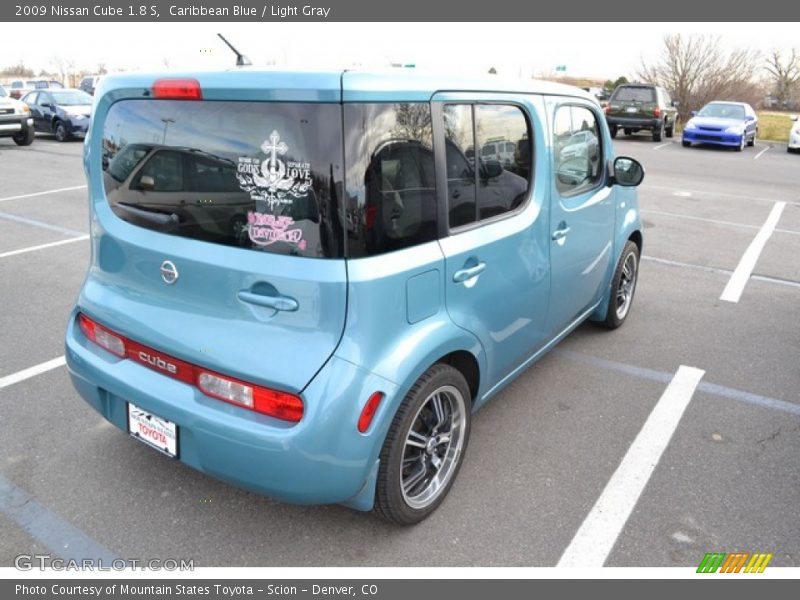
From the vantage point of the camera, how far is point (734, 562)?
2551 mm

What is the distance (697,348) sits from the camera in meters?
4.61

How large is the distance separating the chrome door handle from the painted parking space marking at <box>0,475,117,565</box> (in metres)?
1.20

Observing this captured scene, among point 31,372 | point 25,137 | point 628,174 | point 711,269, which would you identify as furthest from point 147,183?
point 25,137

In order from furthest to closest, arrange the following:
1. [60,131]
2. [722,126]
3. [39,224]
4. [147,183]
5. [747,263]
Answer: [722,126], [60,131], [39,224], [747,263], [147,183]

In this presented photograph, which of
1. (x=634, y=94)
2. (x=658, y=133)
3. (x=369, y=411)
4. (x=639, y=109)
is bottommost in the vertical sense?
(x=369, y=411)

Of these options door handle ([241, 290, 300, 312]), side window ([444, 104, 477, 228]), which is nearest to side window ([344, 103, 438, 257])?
side window ([444, 104, 477, 228])

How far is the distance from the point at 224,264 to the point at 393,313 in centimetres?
65

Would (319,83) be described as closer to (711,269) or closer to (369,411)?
(369,411)

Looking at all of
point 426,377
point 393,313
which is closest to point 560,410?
point 426,377

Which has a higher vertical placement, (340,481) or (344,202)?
(344,202)

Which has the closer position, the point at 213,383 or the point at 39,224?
the point at 213,383

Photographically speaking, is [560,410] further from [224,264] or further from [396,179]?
[224,264]

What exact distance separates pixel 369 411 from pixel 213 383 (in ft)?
1.96

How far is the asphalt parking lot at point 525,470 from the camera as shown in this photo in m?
2.58
